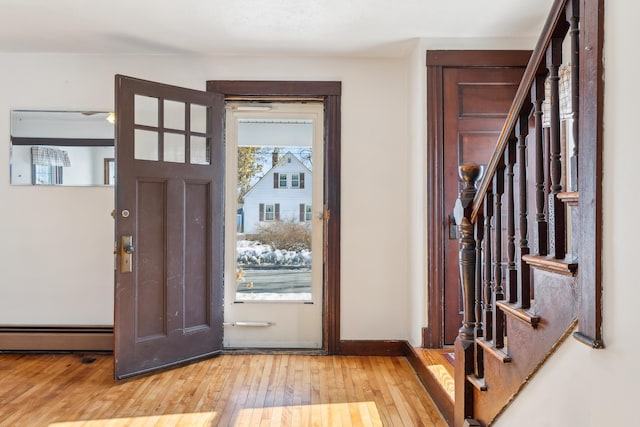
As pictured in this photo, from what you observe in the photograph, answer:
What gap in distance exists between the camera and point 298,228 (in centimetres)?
354

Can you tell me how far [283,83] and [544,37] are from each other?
226cm

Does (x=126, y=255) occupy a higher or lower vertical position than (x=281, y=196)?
lower

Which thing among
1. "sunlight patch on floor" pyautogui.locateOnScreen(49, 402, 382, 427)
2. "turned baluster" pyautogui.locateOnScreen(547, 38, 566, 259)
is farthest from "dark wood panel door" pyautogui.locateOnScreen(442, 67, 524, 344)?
"turned baluster" pyautogui.locateOnScreen(547, 38, 566, 259)

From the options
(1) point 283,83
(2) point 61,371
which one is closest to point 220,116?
(1) point 283,83

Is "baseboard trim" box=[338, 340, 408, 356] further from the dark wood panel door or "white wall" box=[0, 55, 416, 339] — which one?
the dark wood panel door

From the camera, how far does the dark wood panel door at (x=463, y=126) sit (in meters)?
3.01

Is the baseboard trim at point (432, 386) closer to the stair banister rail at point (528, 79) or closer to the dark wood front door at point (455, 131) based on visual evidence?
the dark wood front door at point (455, 131)

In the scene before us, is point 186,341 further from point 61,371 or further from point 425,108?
point 425,108

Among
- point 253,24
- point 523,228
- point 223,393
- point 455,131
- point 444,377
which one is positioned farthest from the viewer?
point 455,131

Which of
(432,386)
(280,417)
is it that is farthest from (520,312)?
(280,417)

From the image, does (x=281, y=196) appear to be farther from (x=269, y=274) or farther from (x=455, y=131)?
(x=455, y=131)

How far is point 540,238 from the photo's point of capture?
4.74 feet

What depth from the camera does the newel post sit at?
1.94 metres

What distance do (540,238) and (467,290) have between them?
603 millimetres
